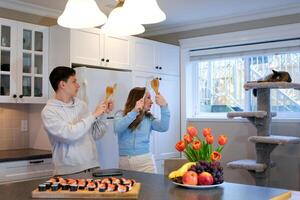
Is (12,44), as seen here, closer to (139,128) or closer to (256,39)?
(139,128)

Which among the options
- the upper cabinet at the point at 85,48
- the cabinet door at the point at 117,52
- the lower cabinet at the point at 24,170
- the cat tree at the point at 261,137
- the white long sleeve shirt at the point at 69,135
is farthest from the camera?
the cabinet door at the point at 117,52

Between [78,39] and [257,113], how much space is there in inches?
72.1

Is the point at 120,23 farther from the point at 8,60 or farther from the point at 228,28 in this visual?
the point at 228,28

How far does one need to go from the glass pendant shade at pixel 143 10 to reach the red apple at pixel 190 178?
815 millimetres

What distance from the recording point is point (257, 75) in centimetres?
438

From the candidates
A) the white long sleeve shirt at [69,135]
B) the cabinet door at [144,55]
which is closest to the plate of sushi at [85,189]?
the white long sleeve shirt at [69,135]

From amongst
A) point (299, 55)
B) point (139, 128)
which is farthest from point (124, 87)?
point (299, 55)

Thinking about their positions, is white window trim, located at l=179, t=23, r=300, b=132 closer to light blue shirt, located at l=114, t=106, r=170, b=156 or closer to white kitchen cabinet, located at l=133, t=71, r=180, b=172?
white kitchen cabinet, located at l=133, t=71, r=180, b=172

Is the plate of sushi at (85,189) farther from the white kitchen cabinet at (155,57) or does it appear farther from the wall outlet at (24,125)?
the white kitchen cabinet at (155,57)

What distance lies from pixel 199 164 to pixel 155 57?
2597 millimetres

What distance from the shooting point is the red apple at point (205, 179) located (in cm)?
190

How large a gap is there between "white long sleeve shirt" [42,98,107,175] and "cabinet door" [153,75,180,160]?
1.74m

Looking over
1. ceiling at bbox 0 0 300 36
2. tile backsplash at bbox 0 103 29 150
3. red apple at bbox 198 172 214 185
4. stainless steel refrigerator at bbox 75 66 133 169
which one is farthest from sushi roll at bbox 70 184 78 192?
ceiling at bbox 0 0 300 36

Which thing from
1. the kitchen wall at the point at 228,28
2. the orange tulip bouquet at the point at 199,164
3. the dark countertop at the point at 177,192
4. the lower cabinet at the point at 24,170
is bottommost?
the lower cabinet at the point at 24,170
